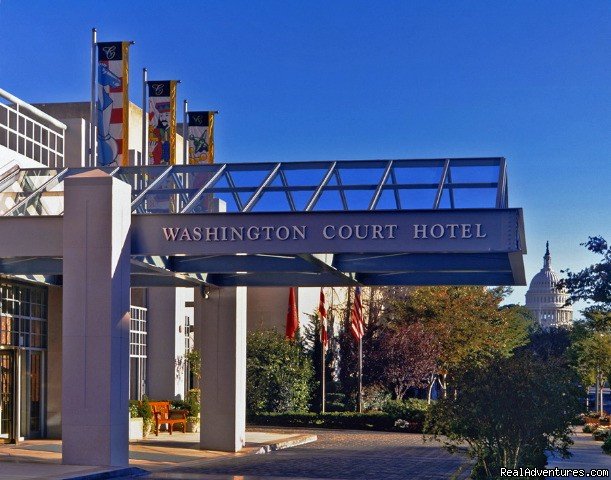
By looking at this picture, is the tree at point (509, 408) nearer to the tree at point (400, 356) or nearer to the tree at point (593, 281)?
the tree at point (593, 281)

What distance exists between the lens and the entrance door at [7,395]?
2798 cm

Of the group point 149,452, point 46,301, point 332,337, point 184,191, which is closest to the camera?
point 184,191

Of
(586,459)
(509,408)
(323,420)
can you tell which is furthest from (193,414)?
(509,408)

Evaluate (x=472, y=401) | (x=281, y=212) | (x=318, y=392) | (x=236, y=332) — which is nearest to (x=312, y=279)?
(x=236, y=332)

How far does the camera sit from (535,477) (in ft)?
57.8

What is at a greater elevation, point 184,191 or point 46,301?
point 184,191

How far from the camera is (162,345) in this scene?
39031 mm

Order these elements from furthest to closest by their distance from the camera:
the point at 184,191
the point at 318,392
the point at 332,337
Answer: the point at 332,337 → the point at 318,392 → the point at 184,191

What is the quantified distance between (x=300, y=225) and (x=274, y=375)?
2281cm

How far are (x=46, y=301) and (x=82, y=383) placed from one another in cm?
953

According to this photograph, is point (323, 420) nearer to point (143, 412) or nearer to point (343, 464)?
point (143, 412)

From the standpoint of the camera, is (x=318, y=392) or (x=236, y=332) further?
(x=318, y=392)


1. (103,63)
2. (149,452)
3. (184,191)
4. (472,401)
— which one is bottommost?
(149,452)

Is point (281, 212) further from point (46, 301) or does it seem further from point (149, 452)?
point (46, 301)
